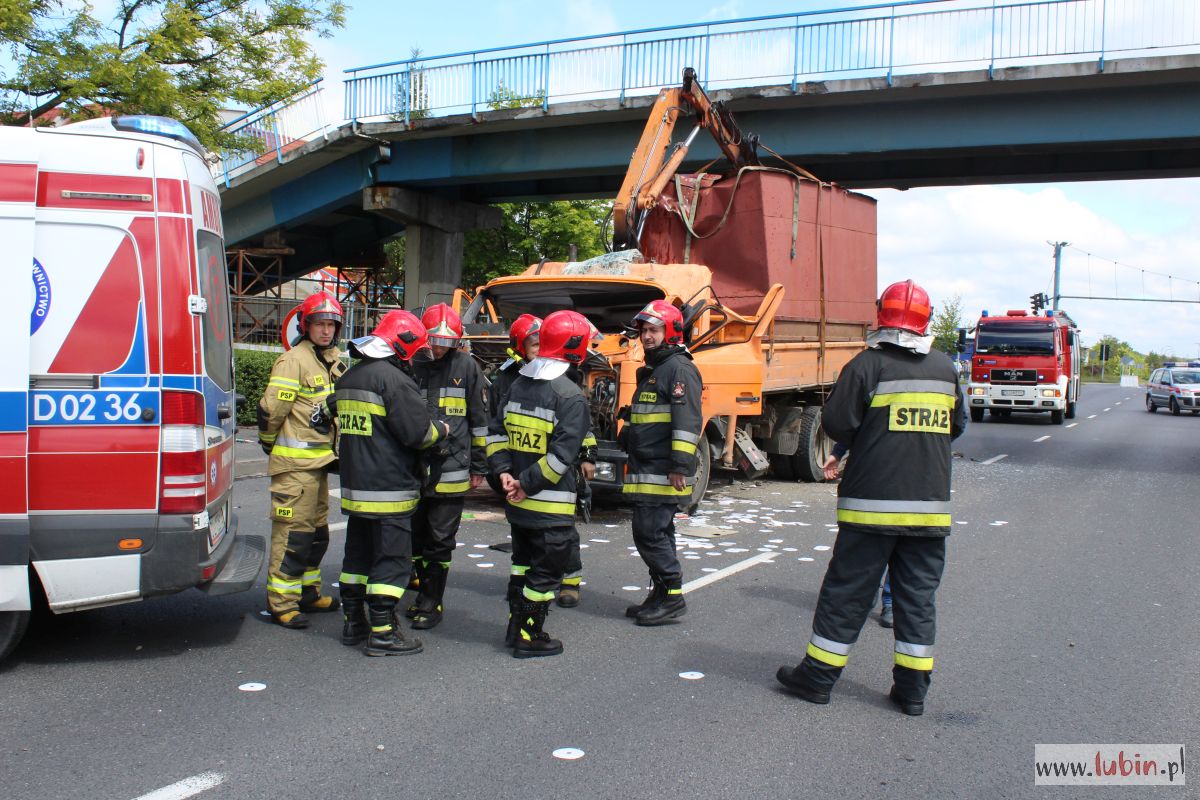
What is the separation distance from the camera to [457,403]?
6.09 meters

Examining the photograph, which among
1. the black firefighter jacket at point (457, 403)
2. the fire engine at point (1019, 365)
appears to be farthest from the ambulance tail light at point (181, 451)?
the fire engine at point (1019, 365)

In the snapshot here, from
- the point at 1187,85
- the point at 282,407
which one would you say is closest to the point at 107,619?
the point at 282,407

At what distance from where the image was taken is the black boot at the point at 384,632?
5203mm

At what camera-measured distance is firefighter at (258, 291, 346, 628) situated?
573 centimetres

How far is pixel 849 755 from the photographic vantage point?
4094 millimetres

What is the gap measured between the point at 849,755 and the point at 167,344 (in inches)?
141

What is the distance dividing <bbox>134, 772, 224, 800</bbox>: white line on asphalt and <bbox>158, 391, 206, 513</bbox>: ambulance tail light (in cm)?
149

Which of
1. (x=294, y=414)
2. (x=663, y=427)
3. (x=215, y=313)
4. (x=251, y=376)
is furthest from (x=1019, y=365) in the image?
(x=215, y=313)

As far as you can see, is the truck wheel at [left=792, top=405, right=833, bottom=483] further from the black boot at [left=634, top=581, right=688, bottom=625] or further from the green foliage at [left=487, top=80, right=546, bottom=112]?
the green foliage at [left=487, top=80, right=546, bottom=112]

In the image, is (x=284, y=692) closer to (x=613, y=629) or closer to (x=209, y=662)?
(x=209, y=662)

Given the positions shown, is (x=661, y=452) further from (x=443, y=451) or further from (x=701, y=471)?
(x=701, y=471)

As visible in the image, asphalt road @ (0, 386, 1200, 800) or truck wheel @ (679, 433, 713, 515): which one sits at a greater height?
truck wheel @ (679, 433, 713, 515)

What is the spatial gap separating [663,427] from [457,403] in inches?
49.8
